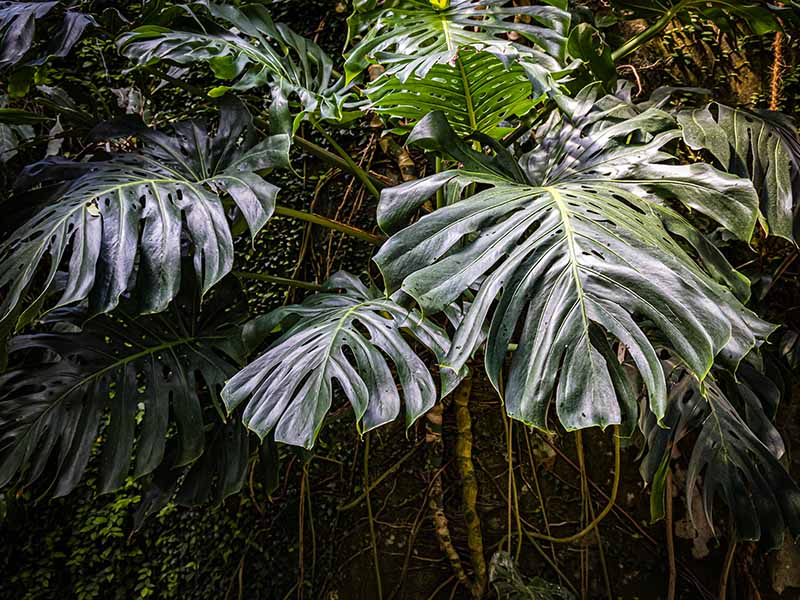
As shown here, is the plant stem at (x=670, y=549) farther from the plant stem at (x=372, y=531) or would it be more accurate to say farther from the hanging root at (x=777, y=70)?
the hanging root at (x=777, y=70)

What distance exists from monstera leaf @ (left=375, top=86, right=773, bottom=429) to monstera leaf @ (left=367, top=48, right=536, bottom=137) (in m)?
0.23

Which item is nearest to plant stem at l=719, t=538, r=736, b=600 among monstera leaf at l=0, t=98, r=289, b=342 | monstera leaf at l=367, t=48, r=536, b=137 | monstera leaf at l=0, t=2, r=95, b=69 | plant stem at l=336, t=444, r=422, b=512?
plant stem at l=336, t=444, r=422, b=512

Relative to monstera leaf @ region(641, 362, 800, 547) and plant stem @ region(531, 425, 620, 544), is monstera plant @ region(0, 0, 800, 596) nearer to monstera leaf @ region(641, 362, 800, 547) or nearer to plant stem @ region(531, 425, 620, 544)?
monstera leaf @ region(641, 362, 800, 547)

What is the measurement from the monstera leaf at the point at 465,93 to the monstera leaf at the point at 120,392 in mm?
513

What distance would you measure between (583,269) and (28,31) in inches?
42.8

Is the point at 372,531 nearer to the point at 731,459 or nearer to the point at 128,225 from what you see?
the point at 731,459

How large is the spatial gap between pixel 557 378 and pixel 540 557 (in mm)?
1264

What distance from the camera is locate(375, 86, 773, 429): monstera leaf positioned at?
2.19 ft

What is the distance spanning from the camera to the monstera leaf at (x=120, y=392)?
1.10 meters

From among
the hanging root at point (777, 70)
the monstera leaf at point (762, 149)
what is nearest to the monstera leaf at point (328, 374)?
the monstera leaf at point (762, 149)

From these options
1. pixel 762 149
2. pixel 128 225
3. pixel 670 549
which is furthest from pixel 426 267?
pixel 670 549

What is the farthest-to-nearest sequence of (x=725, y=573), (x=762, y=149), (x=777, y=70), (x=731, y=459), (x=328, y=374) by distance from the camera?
(x=777, y=70) → (x=725, y=573) → (x=762, y=149) → (x=731, y=459) → (x=328, y=374)

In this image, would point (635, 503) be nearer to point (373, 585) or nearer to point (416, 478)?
point (416, 478)

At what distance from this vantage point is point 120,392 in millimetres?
1178
